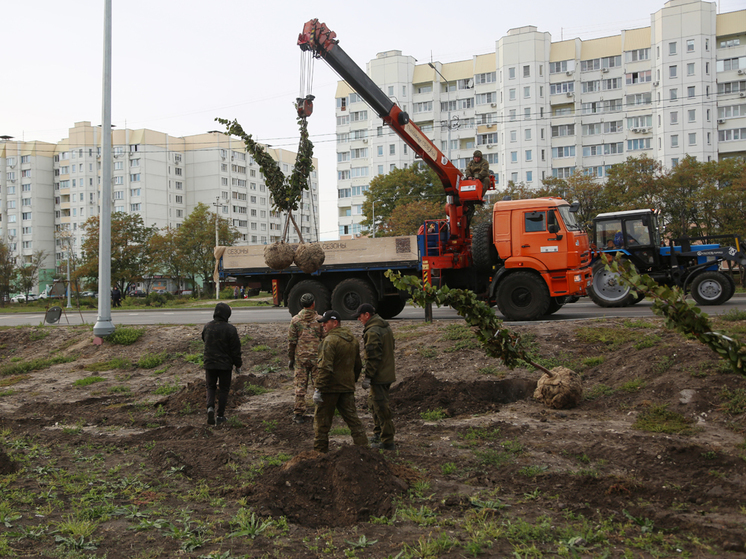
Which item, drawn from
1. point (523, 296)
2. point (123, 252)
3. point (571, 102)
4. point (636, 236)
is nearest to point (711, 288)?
point (636, 236)

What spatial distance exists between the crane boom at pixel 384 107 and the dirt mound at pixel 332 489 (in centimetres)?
1124

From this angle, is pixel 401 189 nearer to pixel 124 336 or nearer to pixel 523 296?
pixel 523 296

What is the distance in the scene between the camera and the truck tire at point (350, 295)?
55.4 ft

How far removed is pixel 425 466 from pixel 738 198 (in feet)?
121

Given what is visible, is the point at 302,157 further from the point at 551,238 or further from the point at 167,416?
the point at 551,238

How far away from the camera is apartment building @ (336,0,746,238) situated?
212ft

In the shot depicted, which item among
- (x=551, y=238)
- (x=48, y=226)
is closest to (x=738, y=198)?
(x=551, y=238)

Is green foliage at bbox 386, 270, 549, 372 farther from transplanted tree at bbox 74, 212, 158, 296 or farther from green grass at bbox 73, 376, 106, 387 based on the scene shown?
transplanted tree at bbox 74, 212, 158, 296

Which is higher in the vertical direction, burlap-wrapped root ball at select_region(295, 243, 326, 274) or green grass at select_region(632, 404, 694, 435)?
burlap-wrapped root ball at select_region(295, 243, 326, 274)

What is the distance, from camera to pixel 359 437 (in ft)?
21.2

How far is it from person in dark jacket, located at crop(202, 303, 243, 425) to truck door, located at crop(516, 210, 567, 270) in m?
8.98

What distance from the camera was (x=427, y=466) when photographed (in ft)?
20.2

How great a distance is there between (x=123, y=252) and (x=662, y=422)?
53.8 metres

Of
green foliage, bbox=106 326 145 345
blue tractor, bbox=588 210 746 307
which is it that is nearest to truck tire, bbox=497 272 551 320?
blue tractor, bbox=588 210 746 307
